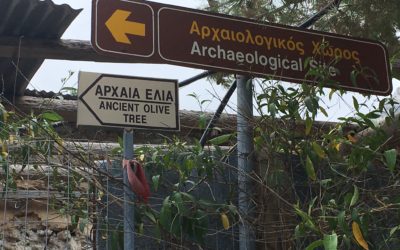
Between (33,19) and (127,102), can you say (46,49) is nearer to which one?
(33,19)

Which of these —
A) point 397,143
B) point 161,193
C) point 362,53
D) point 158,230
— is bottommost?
point 158,230

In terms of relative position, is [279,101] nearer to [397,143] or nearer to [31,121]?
[397,143]

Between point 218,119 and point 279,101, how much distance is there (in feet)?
1.99

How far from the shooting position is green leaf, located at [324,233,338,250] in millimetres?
2344

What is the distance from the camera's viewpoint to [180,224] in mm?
2721

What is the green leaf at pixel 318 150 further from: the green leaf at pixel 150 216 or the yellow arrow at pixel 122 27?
the yellow arrow at pixel 122 27

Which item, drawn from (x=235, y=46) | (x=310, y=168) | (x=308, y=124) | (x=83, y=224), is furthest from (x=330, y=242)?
(x=83, y=224)

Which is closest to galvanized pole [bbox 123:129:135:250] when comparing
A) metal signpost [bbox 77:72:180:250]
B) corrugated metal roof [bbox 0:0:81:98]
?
metal signpost [bbox 77:72:180:250]

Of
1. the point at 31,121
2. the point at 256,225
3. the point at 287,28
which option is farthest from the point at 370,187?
the point at 31,121

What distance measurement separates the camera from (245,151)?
3.13 metres

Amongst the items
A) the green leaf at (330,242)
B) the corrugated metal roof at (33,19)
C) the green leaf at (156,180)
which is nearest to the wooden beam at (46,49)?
the corrugated metal roof at (33,19)

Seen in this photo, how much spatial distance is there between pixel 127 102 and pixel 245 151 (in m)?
0.77

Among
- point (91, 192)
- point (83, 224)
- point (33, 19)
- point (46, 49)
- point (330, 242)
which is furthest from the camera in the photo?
point (46, 49)

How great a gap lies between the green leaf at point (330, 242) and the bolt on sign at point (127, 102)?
804 mm
